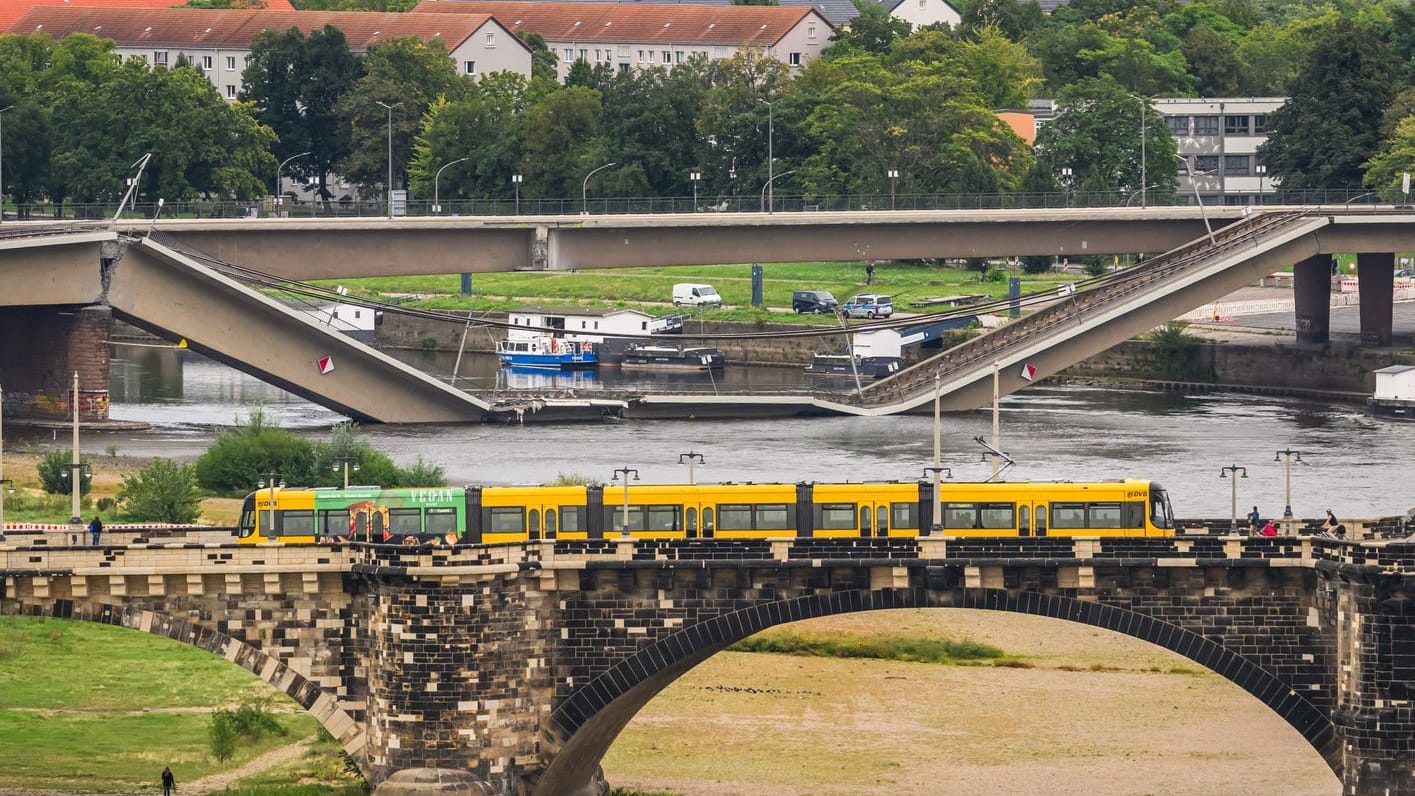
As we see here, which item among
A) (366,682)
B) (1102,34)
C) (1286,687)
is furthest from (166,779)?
(1102,34)

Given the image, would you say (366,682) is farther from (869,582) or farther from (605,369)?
(605,369)

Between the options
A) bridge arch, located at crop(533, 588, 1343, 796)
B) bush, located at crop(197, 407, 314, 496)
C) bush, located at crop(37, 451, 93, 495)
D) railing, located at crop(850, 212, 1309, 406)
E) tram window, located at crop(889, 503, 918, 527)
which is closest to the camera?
bridge arch, located at crop(533, 588, 1343, 796)

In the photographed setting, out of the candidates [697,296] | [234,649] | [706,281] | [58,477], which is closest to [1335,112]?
[697,296]

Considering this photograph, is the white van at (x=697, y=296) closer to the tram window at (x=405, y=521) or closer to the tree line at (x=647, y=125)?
the tree line at (x=647, y=125)

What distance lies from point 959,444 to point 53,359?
32861 millimetres

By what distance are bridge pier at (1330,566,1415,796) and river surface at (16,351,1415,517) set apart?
29.6m

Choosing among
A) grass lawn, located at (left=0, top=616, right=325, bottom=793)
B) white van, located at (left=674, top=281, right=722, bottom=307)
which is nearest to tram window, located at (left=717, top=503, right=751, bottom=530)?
grass lawn, located at (left=0, top=616, right=325, bottom=793)

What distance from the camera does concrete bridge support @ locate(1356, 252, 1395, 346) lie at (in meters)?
123

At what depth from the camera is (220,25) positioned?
19088 cm

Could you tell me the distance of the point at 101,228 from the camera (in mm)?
99875

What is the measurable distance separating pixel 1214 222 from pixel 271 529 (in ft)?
234

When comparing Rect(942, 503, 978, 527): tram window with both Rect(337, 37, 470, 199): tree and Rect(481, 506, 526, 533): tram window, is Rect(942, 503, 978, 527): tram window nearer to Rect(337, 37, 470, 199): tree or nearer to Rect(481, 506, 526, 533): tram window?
Rect(481, 506, 526, 533): tram window

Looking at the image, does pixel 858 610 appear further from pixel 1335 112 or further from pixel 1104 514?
pixel 1335 112

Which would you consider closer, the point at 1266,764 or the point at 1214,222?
the point at 1266,764
